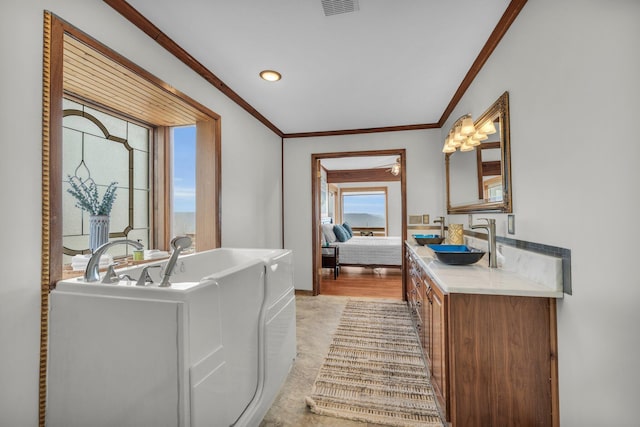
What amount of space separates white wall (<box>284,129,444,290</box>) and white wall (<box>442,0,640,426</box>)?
234 centimetres

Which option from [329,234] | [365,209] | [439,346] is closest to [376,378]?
[439,346]

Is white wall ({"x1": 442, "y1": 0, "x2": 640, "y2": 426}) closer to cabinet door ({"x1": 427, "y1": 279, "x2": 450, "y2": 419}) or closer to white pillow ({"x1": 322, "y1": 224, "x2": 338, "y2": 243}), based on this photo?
cabinet door ({"x1": 427, "y1": 279, "x2": 450, "y2": 419})

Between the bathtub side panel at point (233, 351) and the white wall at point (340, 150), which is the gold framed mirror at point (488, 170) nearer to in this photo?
the white wall at point (340, 150)

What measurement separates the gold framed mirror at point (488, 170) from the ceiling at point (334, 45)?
55 cm

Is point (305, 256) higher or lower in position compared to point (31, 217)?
lower

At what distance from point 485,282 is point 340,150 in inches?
121

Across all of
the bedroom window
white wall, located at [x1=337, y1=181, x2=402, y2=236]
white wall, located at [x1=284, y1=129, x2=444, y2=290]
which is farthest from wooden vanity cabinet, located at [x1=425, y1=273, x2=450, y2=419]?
the bedroom window

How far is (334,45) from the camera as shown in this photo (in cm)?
212

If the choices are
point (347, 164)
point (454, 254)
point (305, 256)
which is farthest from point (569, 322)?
point (347, 164)

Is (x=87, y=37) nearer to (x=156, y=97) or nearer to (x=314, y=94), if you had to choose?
(x=156, y=97)

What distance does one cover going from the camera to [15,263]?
1.19 m

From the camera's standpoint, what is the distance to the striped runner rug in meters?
1.76

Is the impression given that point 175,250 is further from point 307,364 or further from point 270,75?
point 270,75

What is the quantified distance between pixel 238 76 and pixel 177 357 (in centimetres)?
231
